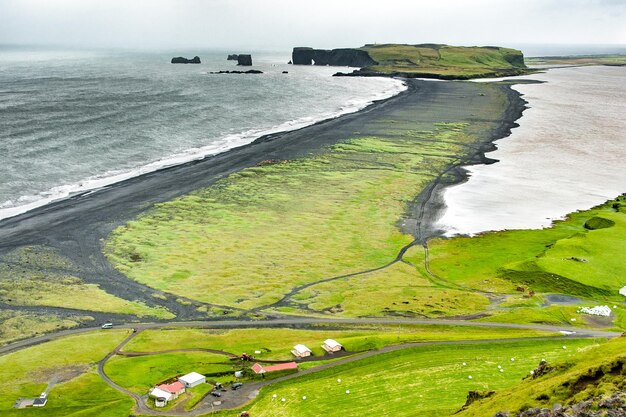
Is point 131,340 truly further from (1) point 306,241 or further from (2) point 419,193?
(2) point 419,193

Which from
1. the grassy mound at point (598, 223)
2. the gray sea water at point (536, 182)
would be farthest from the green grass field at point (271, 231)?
the grassy mound at point (598, 223)

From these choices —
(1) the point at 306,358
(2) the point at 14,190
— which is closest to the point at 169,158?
(2) the point at 14,190

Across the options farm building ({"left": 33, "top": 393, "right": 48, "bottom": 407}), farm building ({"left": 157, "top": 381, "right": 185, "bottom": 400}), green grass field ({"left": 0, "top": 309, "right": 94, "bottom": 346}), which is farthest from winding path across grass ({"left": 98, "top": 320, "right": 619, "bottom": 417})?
green grass field ({"left": 0, "top": 309, "right": 94, "bottom": 346})

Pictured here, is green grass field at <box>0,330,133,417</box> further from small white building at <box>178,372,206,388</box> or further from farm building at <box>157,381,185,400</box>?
small white building at <box>178,372,206,388</box>

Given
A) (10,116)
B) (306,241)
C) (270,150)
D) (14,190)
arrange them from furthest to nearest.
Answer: (10,116) < (270,150) < (14,190) < (306,241)

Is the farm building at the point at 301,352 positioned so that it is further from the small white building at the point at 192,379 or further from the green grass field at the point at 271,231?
the green grass field at the point at 271,231

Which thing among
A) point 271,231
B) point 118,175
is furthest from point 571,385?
point 118,175
